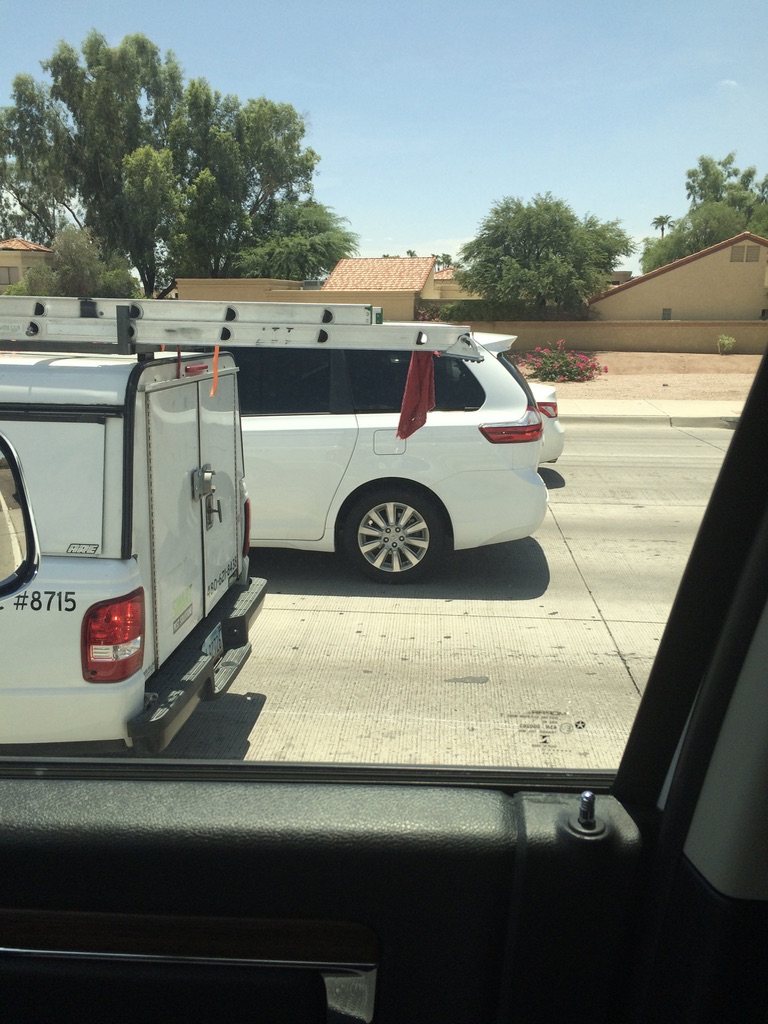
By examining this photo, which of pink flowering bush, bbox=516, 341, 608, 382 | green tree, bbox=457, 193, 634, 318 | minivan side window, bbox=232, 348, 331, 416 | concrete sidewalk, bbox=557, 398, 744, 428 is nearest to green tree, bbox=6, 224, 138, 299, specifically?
minivan side window, bbox=232, 348, 331, 416

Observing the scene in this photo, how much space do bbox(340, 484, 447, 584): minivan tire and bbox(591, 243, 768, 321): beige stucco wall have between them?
421 centimetres

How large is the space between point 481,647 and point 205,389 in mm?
2233

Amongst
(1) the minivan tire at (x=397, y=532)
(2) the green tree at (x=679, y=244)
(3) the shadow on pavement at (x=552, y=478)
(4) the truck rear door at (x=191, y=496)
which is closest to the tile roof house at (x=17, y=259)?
(4) the truck rear door at (x=191, y=496)

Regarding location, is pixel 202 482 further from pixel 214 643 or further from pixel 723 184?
pixel 723 184

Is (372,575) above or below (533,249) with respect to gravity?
below

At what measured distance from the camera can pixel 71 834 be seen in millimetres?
1985

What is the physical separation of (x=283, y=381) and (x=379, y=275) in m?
5.44

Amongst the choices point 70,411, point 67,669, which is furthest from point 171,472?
point 67,669

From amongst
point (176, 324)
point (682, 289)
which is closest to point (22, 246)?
point (176, 324)

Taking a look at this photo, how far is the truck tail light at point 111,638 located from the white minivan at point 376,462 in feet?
10.9

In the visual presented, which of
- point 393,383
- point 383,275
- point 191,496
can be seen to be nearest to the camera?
point 191,496

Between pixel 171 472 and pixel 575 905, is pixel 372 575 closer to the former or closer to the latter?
pixel 171 472

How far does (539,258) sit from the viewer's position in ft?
74.5

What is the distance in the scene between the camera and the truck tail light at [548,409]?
33.9ft
